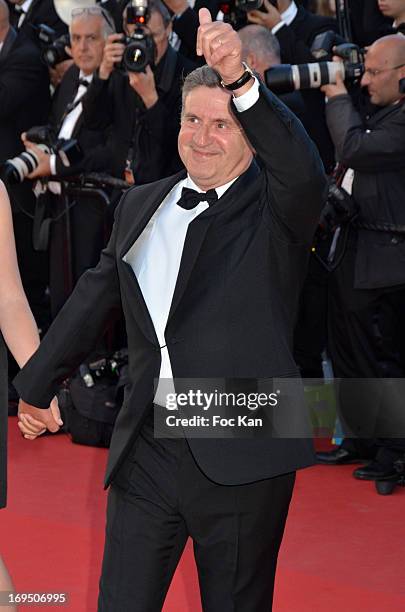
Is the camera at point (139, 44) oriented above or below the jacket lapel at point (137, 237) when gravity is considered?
above

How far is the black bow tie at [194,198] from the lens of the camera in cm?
291

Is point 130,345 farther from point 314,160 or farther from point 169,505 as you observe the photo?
point 314,160

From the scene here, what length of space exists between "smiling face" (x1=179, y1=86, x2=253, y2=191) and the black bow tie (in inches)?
1.0

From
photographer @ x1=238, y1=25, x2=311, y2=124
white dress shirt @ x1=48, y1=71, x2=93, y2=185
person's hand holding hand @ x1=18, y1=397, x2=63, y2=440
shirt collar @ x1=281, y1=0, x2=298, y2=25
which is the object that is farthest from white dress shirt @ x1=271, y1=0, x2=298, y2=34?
person's hand holding hand @ x1=18, y1=397, x2=63, y2=440

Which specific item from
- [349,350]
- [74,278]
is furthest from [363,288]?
[74,278]

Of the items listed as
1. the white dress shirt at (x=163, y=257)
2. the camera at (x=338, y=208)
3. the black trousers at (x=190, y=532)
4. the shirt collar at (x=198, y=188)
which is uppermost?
the shirt collar at (x=198, y=188)

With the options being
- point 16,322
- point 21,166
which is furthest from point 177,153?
point 16,322

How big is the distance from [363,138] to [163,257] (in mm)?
2894

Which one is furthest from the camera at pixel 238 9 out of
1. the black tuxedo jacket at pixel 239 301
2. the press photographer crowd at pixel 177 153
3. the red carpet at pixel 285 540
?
the black tuxedo jacket at pixel 239 301

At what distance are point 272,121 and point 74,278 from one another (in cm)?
446

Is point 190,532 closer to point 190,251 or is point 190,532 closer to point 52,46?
point 190,251

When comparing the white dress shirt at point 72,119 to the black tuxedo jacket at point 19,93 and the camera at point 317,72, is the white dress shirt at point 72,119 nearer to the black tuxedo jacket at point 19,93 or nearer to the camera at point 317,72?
the black tuxedo jacket at point 19,93

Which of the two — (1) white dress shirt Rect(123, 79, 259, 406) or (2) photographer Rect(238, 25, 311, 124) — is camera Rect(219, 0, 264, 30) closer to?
(2) photographer Rect(238, 25, 311, 124)

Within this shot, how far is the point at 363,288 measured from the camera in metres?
5.84
